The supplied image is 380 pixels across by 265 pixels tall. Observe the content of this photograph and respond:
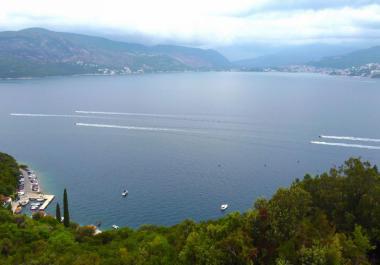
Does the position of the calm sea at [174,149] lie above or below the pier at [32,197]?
above

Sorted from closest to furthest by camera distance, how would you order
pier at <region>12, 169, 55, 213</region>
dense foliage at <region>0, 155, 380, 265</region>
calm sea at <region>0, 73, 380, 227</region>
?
dense foliage at <region>0, 155, 380, 265</region>, pier at <region>12, 169, 55, 213</region>, calm sea at <region>0, 73, 380, 227</region>

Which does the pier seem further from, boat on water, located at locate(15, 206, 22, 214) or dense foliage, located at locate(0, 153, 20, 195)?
dense foliage, located at locate(0, 153, 20, 195)

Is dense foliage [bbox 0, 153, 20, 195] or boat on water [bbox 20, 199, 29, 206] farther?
dense foliage [bbox 0, 153, 20, 195]

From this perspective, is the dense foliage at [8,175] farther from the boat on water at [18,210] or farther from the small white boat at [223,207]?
→ the small white boat at [223,207]

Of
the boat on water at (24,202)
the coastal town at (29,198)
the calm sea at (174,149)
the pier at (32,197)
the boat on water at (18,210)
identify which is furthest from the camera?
the calm sea at (174,149)

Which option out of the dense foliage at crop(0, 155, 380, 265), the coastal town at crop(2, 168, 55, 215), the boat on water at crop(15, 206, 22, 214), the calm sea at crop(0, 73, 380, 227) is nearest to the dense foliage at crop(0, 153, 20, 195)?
the coastal town at crop(2, 168, 55, 215)

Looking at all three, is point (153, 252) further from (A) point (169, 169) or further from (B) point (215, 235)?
(A) point (169, 169)

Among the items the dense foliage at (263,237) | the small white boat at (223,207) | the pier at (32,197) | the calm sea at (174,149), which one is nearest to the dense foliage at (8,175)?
the pier at (32,197)
